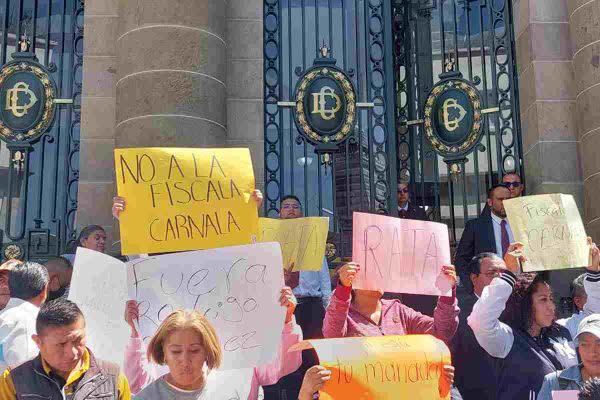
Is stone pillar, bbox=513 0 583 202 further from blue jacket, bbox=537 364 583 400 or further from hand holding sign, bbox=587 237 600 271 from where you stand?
blue jacket, bbox=537 364 583 400

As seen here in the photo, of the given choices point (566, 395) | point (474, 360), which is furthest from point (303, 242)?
point (566, 395)

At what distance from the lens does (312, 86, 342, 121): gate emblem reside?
995cm

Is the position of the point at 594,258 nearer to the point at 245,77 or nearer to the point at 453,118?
the point at 453,118

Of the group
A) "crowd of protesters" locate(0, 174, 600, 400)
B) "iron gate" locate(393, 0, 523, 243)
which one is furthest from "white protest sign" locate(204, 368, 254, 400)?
"iron gate" locate(393, 0, 523, 243)

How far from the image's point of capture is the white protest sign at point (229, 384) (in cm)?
382

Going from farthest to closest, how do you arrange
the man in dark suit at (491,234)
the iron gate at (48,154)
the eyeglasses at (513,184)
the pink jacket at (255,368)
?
the iron gate at (48,154)
the eyeglasses at (513,184)
the man in dark suit at (491,234)
the pink jacket at (255,368)

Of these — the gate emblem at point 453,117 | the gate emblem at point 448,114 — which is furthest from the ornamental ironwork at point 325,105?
the gate emblem at point 448,114

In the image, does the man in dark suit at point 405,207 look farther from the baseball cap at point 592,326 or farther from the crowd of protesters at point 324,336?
the baseball cap at point 592,326

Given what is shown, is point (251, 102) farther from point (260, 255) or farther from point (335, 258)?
point (260, 255)

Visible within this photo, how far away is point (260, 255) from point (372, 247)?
2.45ft

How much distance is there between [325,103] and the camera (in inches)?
393

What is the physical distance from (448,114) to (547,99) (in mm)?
1175

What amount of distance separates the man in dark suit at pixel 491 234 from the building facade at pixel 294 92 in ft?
6.99

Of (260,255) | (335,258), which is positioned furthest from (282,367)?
(335,258)
